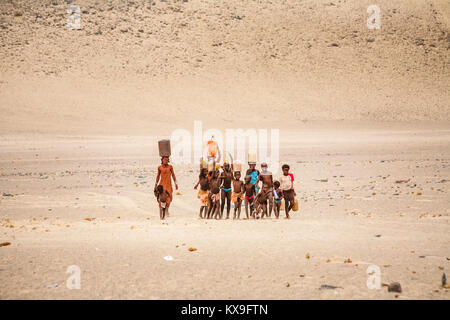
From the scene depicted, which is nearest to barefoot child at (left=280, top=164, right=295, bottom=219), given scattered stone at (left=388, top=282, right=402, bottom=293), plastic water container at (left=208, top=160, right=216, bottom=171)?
plastic water container at (left=208, top=160, right=216, bottom=171)

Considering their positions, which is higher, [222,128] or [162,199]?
[222,128]

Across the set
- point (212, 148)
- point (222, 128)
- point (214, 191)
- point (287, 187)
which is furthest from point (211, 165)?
point (222, 128)

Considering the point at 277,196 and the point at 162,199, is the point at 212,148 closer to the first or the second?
the point at 162,199

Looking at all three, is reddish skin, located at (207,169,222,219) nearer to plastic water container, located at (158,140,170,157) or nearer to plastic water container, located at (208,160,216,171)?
plastic water container, located at (208,160,216,171)

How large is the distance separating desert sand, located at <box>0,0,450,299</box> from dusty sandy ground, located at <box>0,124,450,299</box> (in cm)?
4

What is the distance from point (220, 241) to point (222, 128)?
33.4 meters

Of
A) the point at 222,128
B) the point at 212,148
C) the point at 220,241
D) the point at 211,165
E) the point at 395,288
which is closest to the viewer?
the point at 395,288

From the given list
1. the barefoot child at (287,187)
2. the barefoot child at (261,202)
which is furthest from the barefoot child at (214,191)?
the barefoot child at (287,187)

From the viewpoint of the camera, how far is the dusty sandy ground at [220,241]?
4945mm

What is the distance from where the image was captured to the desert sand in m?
5.52

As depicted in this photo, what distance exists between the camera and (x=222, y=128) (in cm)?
4009

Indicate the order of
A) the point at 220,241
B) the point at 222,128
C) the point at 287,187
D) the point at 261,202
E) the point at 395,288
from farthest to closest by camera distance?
the point at 222,128 → the point at 261,202 → the point at 287,187 → the point at 220,241 → the point at 395,288

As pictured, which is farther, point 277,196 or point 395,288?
point 277,196

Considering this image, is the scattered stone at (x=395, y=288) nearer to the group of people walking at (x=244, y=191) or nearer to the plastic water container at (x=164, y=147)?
the group of people walking at (x=244, y=191)
